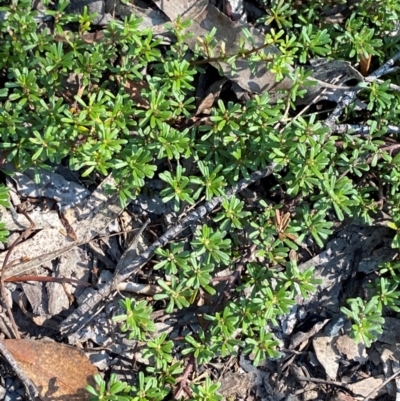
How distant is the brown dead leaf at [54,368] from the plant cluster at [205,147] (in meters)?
0.29

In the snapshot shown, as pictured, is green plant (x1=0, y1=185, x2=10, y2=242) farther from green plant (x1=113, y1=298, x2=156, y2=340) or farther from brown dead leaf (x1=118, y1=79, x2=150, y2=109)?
brown dead leaf (x1=118, y1=79, x2=150, y2=109)

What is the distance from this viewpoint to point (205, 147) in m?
3.87

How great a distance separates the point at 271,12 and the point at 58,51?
154 cm

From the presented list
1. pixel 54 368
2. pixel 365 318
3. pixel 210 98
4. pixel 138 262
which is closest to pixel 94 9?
pixel 210 98

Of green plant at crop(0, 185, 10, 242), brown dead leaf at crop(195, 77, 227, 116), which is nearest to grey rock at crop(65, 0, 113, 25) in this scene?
brown dead leaf at crop(195, 77, 227, 116)

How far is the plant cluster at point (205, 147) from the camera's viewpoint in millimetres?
3689

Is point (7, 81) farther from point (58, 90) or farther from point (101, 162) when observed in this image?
point (101, 162)

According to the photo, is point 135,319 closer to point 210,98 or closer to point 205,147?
point 205,147

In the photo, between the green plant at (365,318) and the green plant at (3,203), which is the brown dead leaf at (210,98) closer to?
the green plant at (3,203)

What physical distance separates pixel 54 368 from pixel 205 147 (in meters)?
1.83

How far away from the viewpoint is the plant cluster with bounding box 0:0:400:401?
3689 millimetres

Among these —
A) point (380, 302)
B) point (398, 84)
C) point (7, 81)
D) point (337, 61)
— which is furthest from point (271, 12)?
point (380, 302)

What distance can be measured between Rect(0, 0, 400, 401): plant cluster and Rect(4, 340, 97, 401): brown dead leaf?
29 centimetres

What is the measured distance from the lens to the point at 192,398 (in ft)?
12.5
